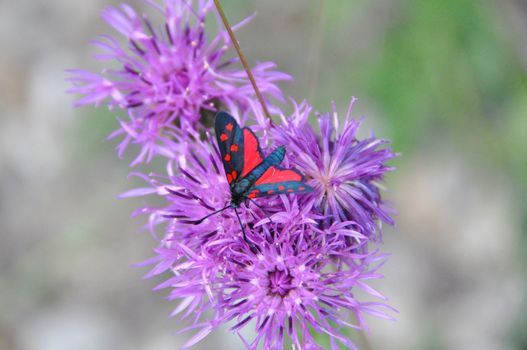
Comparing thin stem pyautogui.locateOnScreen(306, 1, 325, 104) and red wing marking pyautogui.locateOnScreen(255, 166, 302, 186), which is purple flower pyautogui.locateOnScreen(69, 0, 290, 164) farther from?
red wing marking pyautogui.locateOnScreen(255, 166, 302, 186)

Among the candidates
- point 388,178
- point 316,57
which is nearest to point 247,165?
point 316,57

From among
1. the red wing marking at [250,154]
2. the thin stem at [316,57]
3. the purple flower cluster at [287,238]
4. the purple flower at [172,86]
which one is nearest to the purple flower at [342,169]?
the purple flower cluster at [287,238]

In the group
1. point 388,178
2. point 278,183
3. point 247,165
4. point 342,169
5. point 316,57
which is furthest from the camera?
point 388,178

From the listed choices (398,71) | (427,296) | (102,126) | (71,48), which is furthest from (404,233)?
(71,48)

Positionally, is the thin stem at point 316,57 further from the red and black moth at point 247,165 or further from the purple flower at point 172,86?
the red and black moth at point 247,165

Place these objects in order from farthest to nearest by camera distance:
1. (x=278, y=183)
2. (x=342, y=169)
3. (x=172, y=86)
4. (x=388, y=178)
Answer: (x=388, y=178) < (x=172, y=86) < (x=342, y=169) < (x=278, y=183)

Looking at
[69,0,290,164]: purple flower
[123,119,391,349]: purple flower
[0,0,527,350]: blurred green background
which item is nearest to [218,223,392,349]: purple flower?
[123,119,391,349]: purple flower

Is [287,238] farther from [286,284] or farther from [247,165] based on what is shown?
[247,165]
